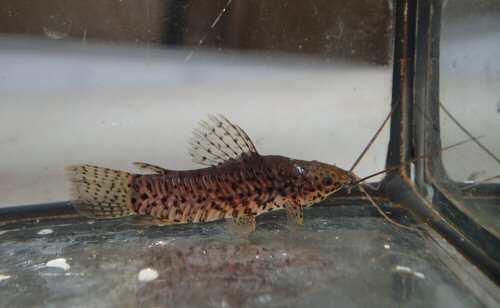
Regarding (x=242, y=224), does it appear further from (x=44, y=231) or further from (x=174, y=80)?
(x=44, y=231)

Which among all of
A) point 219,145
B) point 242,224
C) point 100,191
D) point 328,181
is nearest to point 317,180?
point 328,181

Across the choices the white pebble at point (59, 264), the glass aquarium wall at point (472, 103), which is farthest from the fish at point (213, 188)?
the glass aquarium wall at point (472, 103)

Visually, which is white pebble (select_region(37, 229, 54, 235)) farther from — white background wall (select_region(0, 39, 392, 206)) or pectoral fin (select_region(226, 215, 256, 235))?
pectoral fin (select_region(226, 215, 256, 235))

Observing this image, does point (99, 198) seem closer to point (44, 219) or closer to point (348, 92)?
point (44, 219)

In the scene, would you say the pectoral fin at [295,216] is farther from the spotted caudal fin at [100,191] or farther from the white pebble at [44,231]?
the white pebble at [44,231]

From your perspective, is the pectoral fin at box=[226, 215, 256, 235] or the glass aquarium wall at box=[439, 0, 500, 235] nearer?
the glass aquarium wall at box=[439, 0, 500, 235]

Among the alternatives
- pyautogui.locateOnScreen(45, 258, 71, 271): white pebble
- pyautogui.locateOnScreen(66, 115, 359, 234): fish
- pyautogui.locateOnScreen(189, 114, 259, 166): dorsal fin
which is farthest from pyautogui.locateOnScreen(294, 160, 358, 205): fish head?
pyautogui.locateOnScreen(45, 258, 71, 271): white pebble

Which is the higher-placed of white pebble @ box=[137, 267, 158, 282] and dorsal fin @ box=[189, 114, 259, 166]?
dorsal fin @ box=[189, 114, 259, 166]
